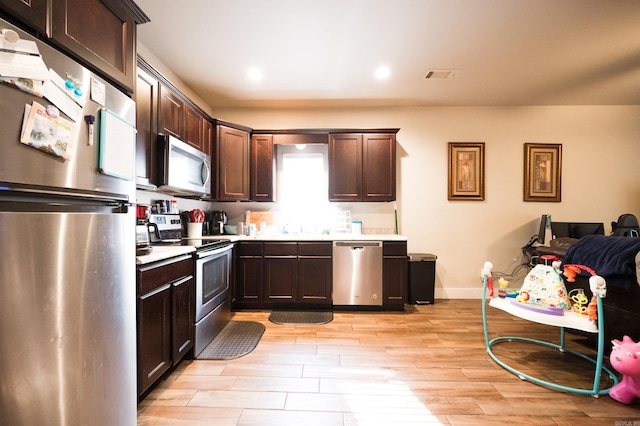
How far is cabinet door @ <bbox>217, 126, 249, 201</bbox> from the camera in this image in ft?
10.9

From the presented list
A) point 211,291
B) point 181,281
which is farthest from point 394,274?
point 181,281

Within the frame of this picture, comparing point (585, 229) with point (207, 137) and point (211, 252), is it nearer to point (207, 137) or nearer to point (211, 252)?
point (211, 252)

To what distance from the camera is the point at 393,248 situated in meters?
3.27

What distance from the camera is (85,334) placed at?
1.04 m

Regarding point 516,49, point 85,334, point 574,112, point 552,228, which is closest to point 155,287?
point 85,334

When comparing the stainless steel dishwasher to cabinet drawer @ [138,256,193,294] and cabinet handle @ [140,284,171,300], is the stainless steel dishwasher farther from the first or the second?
cabinet handle @ [140,284,171,300]

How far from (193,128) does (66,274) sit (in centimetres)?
220

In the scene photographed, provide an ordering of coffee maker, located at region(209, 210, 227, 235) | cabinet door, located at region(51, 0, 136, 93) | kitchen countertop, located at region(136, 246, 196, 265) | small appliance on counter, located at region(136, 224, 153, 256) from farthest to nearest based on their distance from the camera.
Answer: coffee maker, located at region(209, 210, 227, 235), small appliance on counter, located at region(136, 224, 153, 256), kitchen countertop, located at region(136, 246, 196, 265), cabinet door, located at region(51, 0, 136, 93)

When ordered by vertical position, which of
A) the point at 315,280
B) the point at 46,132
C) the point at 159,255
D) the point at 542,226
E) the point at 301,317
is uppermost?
the point at 46,132

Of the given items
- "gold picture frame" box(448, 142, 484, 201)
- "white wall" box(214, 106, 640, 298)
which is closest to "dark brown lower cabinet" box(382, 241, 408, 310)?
"white wall" box(214, 106, 640, 298)

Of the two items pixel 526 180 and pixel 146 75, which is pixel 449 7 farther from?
pixel 526 180

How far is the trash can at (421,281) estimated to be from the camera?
352 centimetres

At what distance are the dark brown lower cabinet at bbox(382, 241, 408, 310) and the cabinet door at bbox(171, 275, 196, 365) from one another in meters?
2.15

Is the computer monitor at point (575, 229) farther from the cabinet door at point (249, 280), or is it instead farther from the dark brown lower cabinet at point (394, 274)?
the cabinet door at point (249, 280)
